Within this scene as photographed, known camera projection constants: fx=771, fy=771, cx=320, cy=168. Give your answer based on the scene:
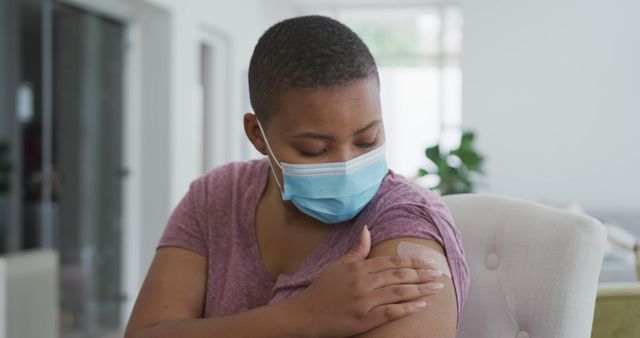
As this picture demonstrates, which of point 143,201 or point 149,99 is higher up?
point 149,99

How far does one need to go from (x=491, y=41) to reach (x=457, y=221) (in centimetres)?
638

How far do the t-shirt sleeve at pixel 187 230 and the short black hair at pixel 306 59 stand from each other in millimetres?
204

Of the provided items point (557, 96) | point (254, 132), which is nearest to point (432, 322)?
point (254, 132)

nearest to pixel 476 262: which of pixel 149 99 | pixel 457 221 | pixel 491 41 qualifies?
pixel 457 221

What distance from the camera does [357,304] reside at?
2.89 ft

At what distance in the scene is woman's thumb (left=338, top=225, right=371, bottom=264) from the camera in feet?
3.09

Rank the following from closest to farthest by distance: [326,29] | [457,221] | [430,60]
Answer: [326,29] → [457,221] → [430,60]

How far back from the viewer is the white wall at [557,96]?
7.00m

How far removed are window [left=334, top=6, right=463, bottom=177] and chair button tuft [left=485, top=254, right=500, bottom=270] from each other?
713 centimetres

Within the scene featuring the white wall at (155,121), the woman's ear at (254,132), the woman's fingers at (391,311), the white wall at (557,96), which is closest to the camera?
the woman's fingers at (391,311)

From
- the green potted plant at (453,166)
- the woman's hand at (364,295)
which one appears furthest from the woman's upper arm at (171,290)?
the green potted plant at (453,166)

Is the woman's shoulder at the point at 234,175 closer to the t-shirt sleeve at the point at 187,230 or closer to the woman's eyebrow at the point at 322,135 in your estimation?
the t-shirt sleeve at the point at 187,230

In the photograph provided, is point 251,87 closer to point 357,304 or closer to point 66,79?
point 357,304

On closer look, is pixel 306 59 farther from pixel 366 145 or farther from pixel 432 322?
pixel 432 322
